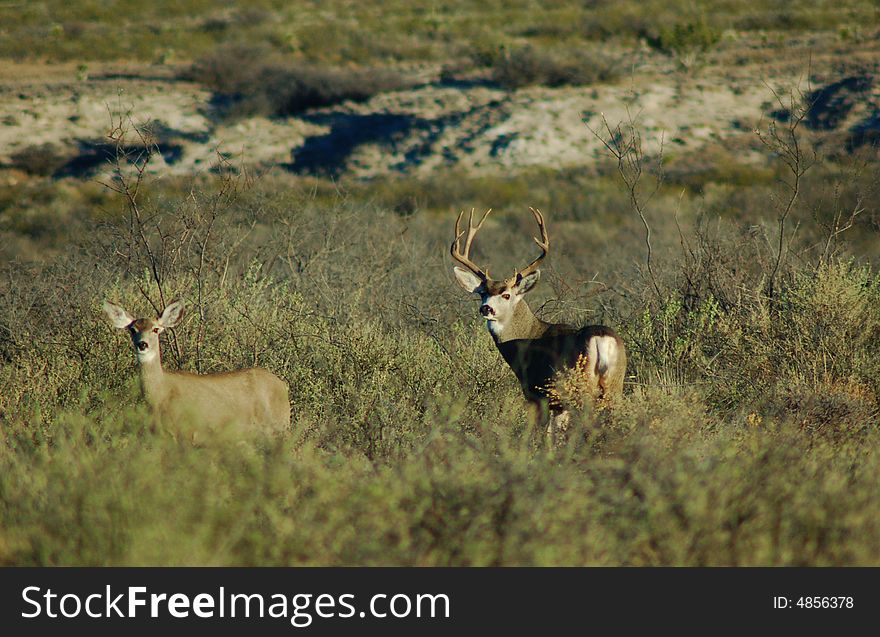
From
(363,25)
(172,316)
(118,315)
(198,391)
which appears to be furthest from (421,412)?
(363,25)

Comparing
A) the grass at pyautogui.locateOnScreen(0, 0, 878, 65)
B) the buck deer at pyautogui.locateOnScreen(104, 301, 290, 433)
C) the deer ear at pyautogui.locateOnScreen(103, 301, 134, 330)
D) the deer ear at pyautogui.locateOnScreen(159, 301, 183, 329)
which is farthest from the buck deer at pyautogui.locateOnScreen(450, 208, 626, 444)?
the grass at pyautogui.locateOnScreen(0, 0, 878, 65)

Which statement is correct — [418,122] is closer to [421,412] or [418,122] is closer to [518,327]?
[518,327]

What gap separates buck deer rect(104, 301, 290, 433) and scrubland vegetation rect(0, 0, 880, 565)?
1.17ft

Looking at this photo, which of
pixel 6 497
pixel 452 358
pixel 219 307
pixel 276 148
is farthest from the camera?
pixel 276 148

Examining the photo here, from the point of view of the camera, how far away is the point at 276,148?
112ft

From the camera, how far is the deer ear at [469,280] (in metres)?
9.88

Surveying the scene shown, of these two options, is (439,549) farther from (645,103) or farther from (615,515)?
(645,103)

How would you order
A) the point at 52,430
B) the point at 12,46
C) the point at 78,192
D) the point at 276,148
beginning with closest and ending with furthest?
the point at 52,430 < the point at 78,192 < the point at 276,148 < the point at 12,46

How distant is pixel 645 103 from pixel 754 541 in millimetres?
30216

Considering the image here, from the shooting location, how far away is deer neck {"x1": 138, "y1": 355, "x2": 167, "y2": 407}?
7.92 m

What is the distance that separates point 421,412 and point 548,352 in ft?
3.75

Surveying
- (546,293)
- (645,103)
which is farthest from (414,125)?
(546,293)

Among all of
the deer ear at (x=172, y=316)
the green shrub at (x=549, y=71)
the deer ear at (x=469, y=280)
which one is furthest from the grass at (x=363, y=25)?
the deer ear at (x=172, y=316)

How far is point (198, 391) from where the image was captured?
8.12m
